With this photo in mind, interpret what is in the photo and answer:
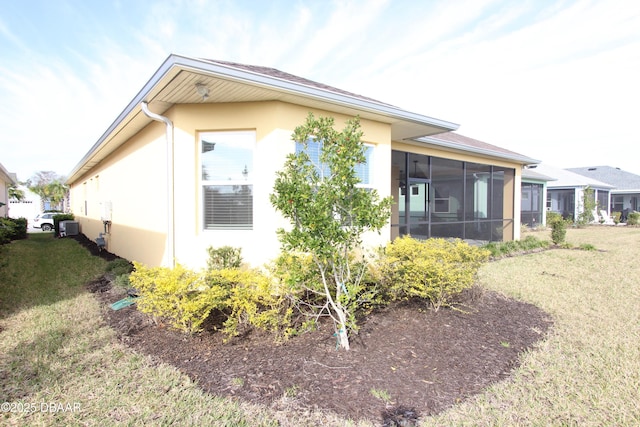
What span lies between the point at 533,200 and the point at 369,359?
20.5 meters

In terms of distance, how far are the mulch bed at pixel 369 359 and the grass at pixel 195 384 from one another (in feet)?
0.46

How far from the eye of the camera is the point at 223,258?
16.3 feet

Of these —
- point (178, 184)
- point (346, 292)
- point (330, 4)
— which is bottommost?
point (346, 292)

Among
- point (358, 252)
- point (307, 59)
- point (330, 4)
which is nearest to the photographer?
point (358, 252)

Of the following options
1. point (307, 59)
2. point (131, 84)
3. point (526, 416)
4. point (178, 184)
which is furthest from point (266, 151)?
point (131, 84)

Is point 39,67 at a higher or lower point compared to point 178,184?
higher

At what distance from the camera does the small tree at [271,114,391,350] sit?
10.5 ft

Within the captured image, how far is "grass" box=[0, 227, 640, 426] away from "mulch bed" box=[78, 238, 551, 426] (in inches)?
5.5

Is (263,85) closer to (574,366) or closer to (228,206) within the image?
(228,206)

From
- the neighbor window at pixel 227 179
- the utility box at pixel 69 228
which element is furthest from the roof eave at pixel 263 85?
the utility box at pixel 69 228

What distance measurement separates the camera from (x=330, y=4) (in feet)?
23.9

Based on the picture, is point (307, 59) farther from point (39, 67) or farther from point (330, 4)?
point (39, 67)

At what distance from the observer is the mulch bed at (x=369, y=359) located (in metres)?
2.62

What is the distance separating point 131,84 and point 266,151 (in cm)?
822
